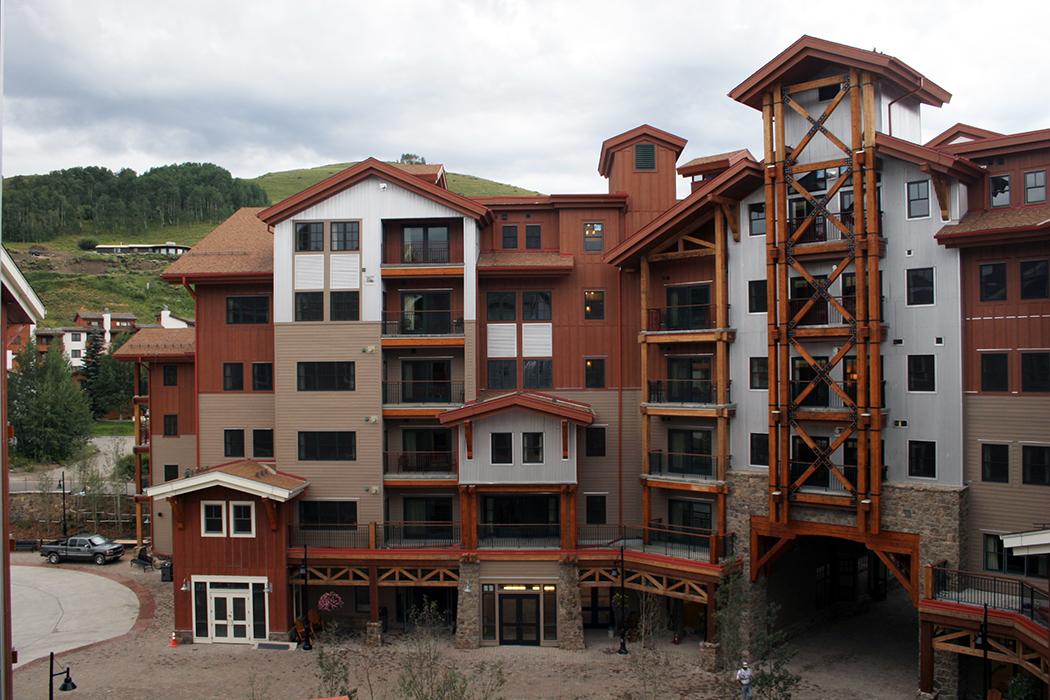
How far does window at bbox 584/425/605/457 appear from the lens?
101ft

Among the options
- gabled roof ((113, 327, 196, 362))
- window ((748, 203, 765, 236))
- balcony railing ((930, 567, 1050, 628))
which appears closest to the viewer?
balcony railing ((930, 567, 1050, 628))

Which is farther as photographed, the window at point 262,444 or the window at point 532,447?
the window at point 262,444

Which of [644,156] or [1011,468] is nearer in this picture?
[1011,468]

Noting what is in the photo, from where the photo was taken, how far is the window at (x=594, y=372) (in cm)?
3089

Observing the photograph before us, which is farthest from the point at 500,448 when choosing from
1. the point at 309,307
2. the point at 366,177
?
the point at 366,177

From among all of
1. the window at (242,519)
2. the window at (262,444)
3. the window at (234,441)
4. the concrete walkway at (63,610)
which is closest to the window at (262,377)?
the window at (262,444)

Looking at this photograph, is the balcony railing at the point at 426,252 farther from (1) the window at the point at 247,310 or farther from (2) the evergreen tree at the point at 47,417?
(2) the evergreen tree at the point at 47,417

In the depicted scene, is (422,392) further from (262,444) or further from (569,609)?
(569,609)

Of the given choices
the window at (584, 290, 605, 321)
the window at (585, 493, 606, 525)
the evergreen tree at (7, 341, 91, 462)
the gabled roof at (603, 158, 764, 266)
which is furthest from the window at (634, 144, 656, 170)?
the evergreen tree at (7, 341, 91, 462)

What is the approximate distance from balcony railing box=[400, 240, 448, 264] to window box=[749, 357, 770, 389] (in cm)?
1257

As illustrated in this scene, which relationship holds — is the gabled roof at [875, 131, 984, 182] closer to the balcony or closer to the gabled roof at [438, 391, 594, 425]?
the gabled roof at [438, 391, 594, 425]

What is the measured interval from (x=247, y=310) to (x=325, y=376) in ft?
16.2

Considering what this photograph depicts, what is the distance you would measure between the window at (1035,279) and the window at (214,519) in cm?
2797

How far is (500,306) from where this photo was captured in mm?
31219
